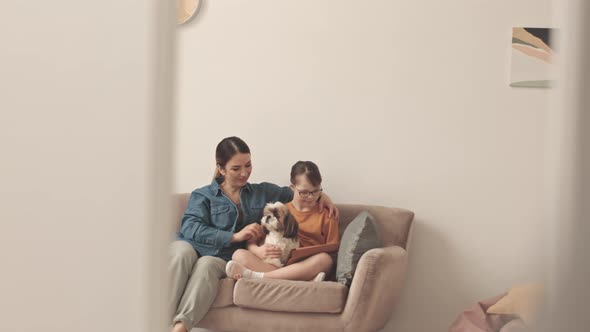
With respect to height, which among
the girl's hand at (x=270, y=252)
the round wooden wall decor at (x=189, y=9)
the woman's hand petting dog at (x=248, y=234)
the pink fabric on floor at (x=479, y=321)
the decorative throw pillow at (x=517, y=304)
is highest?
the round wooden wall decor at (x=189, y=9)

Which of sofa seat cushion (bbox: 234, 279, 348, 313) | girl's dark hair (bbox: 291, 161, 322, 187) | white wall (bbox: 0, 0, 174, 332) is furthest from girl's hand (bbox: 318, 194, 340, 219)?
white wall (bbox: 0, 0, 174, 332)

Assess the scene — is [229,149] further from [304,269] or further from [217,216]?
[304,269]

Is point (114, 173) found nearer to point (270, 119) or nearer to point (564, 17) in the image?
point (564, 17)

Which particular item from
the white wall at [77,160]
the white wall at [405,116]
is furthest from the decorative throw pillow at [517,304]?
the white wall at [77,160]

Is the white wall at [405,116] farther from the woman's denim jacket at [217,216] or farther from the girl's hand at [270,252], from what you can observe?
the girl's hand at [270,252]

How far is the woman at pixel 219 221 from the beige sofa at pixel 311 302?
10cm

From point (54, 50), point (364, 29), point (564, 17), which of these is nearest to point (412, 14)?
point (364, 29)

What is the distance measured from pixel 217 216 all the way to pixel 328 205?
53 cm

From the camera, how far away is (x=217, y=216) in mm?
3564

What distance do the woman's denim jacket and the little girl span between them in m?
0.11

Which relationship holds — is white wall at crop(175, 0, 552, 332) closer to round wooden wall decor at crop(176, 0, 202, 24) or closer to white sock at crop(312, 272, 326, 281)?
round wooden wall decor at crop(176, 0, 202, 24)

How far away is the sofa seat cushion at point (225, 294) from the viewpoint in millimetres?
3285

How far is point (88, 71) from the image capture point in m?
1.07

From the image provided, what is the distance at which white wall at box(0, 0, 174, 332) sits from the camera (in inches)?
39.6
